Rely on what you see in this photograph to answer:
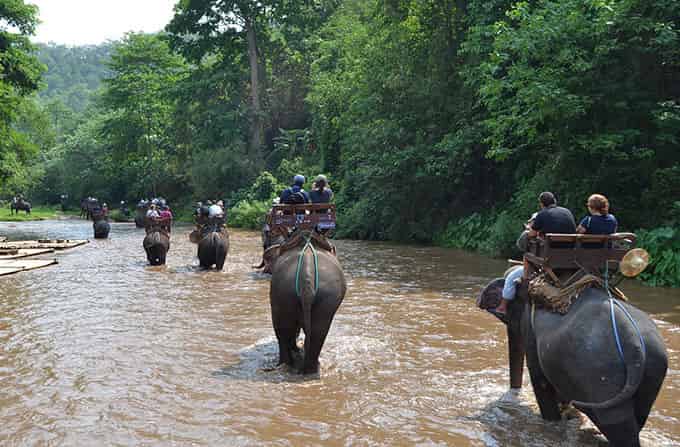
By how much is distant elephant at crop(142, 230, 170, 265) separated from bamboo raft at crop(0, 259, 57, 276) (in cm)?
267

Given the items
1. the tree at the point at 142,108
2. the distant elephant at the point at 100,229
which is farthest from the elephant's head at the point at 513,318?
the tree at the point at 142,108

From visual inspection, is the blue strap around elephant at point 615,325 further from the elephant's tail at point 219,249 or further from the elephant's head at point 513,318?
the elephant's tail at point 219,249

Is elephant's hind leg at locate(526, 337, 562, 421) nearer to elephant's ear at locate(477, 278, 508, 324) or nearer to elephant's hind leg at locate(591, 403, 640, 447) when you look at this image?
elephant's ear at locate(477, 278, 508, 324)

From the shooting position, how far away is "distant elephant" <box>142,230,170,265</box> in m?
16.7

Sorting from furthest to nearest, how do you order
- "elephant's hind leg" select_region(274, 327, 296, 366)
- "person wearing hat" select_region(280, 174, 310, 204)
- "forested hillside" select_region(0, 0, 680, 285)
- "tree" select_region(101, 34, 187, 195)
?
"tree" select_region(101, 34, 187, 195) → "forested hillside" select_region(0, 0, 680, 285) → "person wearing hat" select_region(280, 174, 310, 204) → "elephant's hind leg" select_region(274, 327, 296, 366)

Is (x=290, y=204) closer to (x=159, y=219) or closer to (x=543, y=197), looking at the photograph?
(x=543, y=197)

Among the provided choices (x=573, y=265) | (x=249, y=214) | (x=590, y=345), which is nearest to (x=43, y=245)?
(x=249, y=214)

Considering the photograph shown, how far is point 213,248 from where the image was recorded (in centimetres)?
1541

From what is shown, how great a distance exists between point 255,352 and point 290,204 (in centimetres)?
200

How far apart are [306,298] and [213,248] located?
30.0 feet

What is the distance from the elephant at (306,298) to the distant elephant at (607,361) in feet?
8.29

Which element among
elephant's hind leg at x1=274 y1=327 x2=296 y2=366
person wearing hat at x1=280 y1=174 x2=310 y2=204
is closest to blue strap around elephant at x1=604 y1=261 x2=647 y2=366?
elephant's hind leg at x1=274 y1=327 x2=296 y2=366

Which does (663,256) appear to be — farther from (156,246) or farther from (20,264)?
(20,264)

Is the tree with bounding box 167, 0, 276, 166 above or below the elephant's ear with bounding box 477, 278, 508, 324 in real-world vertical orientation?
above
